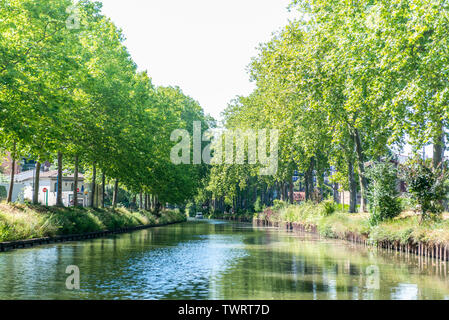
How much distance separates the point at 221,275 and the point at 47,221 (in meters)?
16.0

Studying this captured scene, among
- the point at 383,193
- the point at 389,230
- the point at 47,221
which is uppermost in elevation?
the point at 383,193

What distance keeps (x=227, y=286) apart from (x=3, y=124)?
14038 mm

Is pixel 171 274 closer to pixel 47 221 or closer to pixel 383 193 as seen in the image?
pixel 47 221

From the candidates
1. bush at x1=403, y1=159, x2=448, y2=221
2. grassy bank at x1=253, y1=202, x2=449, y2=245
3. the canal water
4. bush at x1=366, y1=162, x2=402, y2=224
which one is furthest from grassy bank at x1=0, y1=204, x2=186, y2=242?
bush at x1=403, y1=159, x2=448, y2=221

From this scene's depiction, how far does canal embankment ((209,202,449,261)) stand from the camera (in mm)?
21172

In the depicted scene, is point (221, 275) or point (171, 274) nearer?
point (221, 275)

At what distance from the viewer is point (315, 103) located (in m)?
30.0

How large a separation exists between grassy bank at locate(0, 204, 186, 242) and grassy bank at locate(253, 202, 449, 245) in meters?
14.8

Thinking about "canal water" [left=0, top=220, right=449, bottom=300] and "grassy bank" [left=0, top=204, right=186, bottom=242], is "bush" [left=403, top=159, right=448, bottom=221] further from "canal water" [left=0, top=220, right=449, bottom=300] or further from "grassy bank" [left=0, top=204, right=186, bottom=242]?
"grassy bank" [left=0, top=204, right=186, bottom=242]

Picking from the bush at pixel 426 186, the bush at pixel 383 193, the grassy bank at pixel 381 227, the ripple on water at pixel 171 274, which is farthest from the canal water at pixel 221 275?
the bush at pixel 383 193

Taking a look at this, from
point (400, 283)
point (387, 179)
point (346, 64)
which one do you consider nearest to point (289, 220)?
point (387, 179)

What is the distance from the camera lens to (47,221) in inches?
1134

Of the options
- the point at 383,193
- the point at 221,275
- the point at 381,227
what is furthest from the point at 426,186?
the point at 221,275
